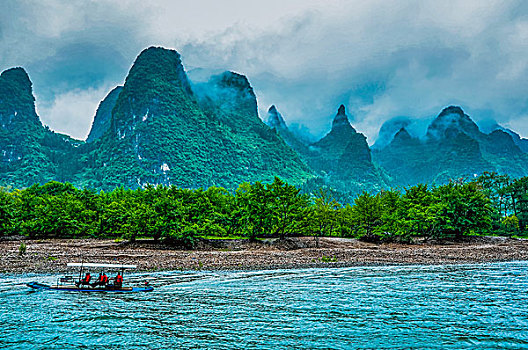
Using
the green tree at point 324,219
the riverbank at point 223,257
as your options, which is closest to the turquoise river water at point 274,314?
the riverbank at point 223,257

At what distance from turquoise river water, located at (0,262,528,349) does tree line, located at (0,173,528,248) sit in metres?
23.9

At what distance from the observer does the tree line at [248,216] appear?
5144 centimetres

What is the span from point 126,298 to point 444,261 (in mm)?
33591

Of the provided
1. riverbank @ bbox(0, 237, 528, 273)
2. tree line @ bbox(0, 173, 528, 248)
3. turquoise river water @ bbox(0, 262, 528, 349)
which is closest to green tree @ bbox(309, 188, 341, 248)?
tree line @ bbox(0, 173, 528, 248)

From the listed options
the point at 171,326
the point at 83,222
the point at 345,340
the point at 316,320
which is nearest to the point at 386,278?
the point at 316,320

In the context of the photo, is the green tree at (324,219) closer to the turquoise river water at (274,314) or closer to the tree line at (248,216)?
the tree line at (248,216)

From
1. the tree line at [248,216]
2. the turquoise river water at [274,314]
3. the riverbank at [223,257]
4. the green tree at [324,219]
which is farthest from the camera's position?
the green tree at [324,219]

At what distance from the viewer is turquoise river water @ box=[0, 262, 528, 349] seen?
558 inches

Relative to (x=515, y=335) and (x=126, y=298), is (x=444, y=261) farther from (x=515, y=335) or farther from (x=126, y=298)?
(x=126, y=298)

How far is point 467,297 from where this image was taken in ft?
71.2

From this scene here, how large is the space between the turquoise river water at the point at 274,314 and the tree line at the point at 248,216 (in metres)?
23.9

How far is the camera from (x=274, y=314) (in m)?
17.9

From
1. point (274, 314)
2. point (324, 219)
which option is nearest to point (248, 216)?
point (324, 219)

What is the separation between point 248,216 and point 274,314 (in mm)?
40766
